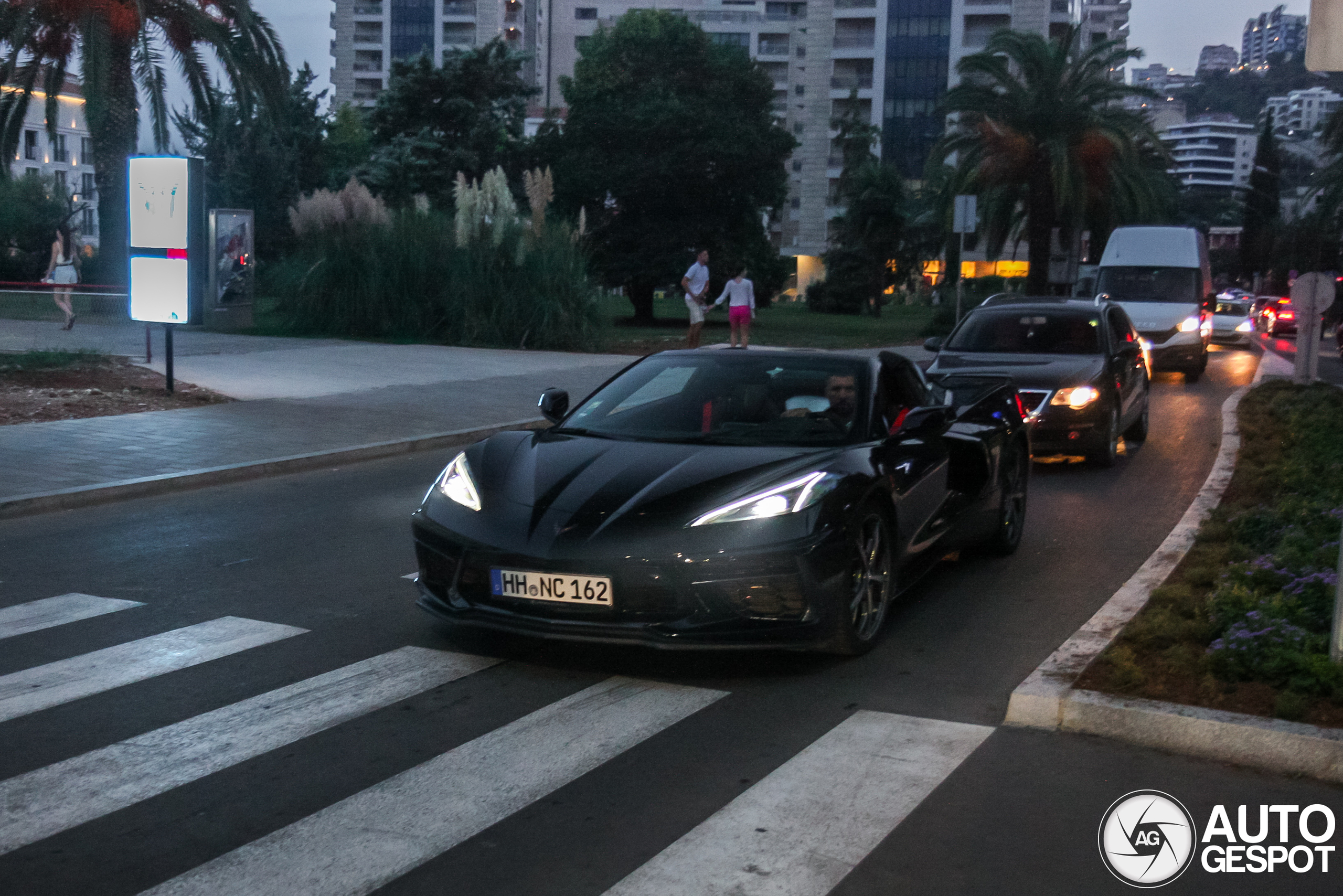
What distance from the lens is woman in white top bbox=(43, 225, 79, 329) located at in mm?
23625

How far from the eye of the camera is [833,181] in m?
100

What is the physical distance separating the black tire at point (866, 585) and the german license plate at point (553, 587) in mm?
985

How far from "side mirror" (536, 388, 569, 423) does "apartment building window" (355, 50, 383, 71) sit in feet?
403

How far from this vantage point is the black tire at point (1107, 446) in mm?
12047

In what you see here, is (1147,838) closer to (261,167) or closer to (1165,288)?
(1165,288)

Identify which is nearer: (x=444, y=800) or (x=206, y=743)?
(x=444, y=800)

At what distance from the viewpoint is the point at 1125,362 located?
1305 centimetres

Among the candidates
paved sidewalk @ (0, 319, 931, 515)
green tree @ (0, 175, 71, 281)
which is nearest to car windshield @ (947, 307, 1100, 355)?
paved sidewalk @ (0, 319, 931, 515)

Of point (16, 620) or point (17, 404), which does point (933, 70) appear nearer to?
Answer: point (17, 404)

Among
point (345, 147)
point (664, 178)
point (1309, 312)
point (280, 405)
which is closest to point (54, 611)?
point (280, 405)

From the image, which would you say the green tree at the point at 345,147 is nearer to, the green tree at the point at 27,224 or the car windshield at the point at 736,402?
the green tree at the point at 27,224

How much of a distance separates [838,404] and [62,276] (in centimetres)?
2328

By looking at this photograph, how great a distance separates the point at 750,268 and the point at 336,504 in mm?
35206

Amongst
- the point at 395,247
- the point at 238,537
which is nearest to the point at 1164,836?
the point at 238,537
